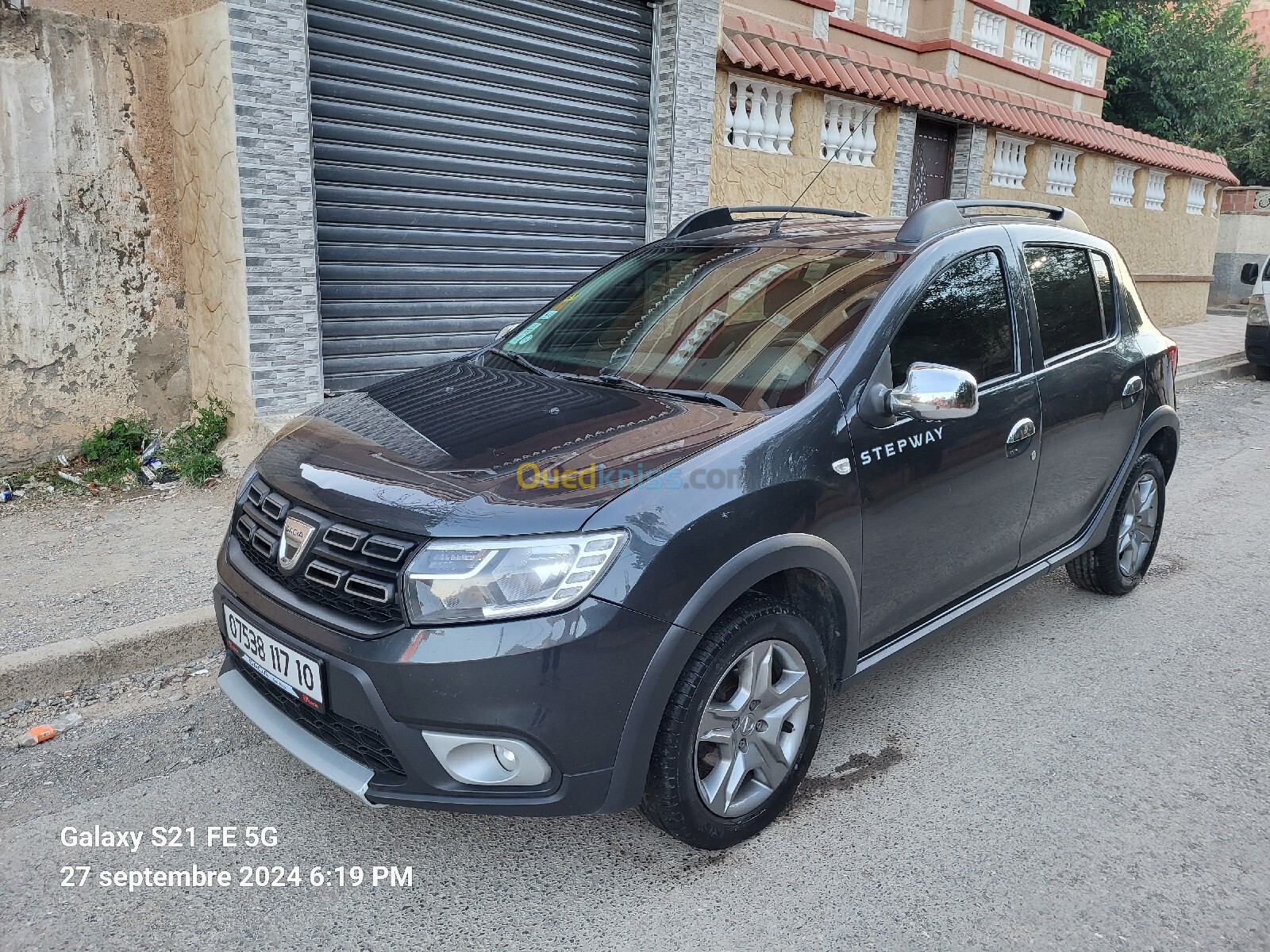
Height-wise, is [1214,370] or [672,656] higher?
[672,656]

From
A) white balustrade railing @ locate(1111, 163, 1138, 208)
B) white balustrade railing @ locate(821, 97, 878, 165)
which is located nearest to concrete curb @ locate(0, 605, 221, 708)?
white balustrade railing @ locate(821, 97, 878, 165)

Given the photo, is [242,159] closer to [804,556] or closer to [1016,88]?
[804,556]

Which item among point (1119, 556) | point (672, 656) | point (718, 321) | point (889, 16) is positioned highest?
point (889, 16)

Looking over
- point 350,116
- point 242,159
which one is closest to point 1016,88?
point 350,116

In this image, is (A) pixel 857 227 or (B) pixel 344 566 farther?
(A) pixel 857 227

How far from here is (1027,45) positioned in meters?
13.8

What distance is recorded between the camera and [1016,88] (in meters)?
13.6

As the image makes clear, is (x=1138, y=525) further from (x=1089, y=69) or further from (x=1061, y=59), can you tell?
(x=1089, y=69)

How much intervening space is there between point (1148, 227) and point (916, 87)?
25.1 ft

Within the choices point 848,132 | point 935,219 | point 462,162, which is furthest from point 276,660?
point 848,132

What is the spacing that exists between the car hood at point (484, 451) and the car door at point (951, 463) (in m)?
0.54

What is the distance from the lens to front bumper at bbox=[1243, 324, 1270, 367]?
11.6m

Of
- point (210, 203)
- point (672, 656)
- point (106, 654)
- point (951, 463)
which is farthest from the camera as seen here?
point (210, 203)

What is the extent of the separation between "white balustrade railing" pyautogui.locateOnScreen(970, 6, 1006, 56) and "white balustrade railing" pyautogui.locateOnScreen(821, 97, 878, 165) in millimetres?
3767
